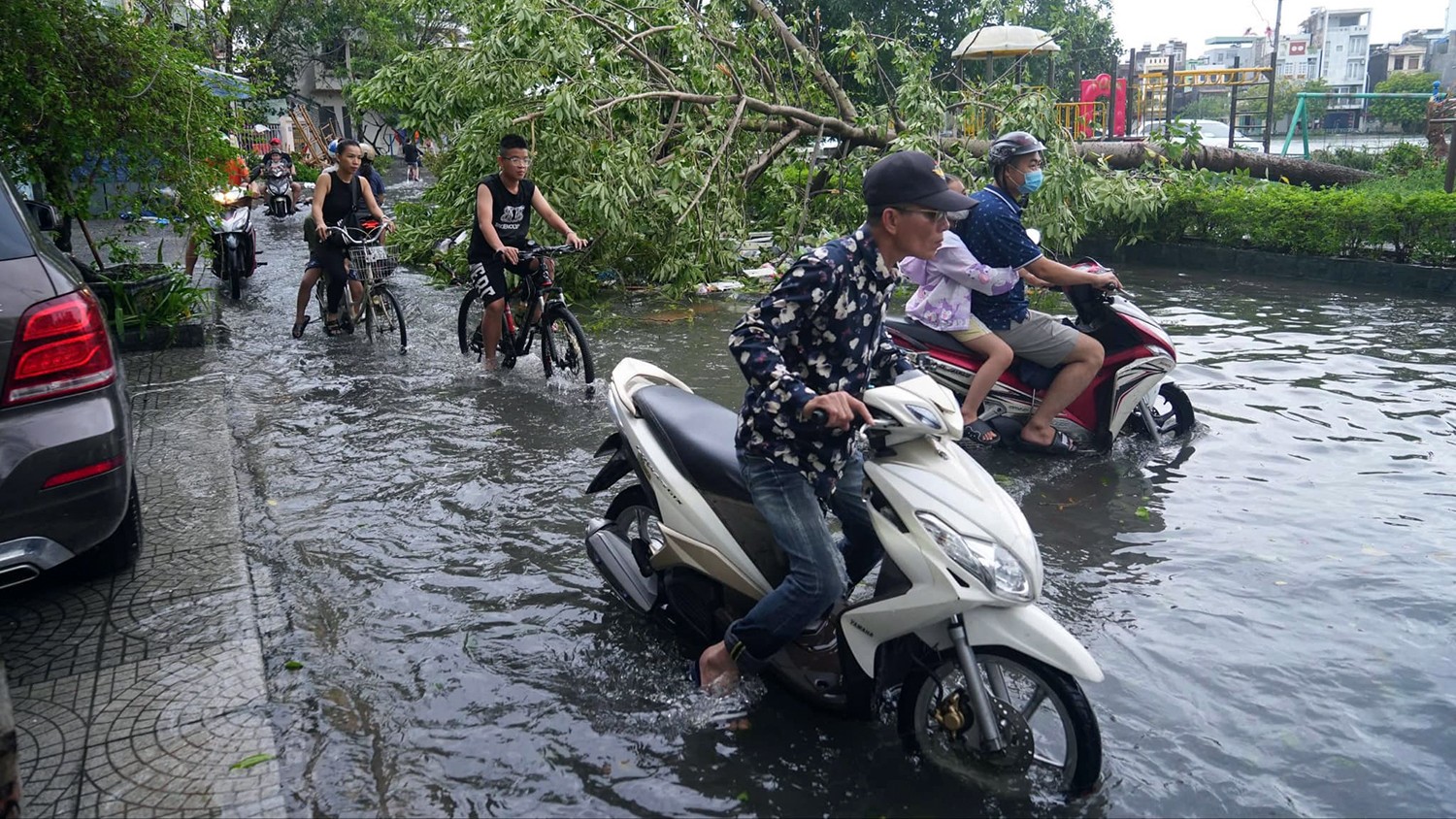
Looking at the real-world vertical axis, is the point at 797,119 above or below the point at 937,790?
above

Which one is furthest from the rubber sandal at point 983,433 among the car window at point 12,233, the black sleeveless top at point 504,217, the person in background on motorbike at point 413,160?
the person in background on motorbike at point 413,160

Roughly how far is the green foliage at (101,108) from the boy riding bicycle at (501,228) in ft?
7.95

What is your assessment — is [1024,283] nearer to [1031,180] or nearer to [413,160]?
[1031,180]

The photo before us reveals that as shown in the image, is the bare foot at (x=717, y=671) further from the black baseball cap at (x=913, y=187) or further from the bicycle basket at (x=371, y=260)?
the bicycle basket at (x=371, y=260)

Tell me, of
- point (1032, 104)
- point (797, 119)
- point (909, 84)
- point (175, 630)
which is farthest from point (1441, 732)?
point (797, 119)

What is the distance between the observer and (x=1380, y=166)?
65.3ft

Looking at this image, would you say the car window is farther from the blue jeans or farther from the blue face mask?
the blue face mask

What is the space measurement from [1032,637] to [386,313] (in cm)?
807

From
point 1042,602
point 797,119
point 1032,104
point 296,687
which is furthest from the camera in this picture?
point 797,119

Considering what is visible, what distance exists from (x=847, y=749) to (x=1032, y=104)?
937 cm

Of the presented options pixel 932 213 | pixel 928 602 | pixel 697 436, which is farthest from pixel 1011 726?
pixel 932 213

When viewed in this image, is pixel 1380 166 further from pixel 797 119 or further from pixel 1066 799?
pixel 1066 799

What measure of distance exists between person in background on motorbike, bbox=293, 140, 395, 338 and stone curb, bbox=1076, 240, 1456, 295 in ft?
31.7

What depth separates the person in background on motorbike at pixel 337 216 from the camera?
975cm
